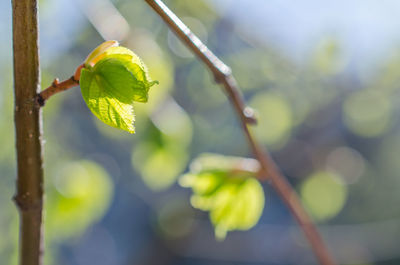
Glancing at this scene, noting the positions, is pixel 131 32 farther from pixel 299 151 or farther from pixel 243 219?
pixel 299 151

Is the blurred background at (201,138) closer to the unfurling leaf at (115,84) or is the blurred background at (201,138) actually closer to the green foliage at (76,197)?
the green foliage at (76,197)

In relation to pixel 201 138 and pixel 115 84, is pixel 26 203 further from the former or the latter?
pixel 201 138

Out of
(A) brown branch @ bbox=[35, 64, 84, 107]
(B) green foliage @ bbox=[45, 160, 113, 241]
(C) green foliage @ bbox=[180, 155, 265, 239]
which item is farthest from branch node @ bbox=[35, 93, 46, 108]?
(B) green foliage @ bbox=[45, 160, 113, 241]

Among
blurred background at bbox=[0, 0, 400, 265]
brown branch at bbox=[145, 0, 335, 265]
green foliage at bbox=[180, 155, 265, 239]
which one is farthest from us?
blurred background at bbox=[0, 0, 400, 265]

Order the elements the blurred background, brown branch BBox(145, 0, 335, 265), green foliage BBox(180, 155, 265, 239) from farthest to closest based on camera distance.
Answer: the blurred background → green foliage BBox(180, 155, 265, 239) → brown branch BBox(145, 0, 335, 265)

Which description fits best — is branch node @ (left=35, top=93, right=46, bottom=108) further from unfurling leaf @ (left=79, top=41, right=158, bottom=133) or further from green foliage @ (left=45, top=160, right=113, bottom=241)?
green foliage @ (left=45, top=160, right=113, bottom=241)

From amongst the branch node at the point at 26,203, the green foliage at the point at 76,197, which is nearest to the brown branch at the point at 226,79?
the branch node at the point at 26,203

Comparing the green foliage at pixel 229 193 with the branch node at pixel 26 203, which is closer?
the branch node at pixel 26 203
